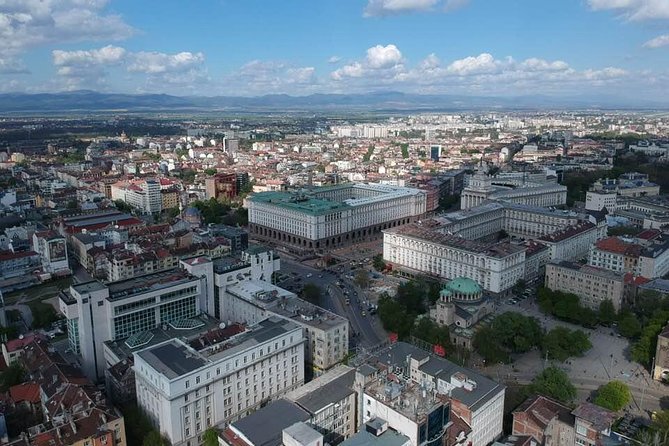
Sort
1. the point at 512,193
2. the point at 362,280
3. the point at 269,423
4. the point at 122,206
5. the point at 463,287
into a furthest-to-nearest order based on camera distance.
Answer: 1. the point at 122,206
2. the point at 512,193
3. the point at 362,280
4. the point at 463,287
5. the point at 269,423

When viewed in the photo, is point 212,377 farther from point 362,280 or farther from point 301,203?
point 301,203

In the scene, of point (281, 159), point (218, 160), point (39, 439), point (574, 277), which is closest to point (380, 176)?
point (281, 159)

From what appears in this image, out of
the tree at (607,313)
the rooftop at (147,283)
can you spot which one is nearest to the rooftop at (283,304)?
the rooftop at (147,283)

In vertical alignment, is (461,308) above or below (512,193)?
below

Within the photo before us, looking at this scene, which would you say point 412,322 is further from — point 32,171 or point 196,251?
point 32,171

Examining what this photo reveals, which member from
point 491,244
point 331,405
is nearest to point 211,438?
point 331,405

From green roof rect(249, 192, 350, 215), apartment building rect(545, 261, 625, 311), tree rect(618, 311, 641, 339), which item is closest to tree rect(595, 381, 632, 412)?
tree rect(618, 311, 641, 339)
